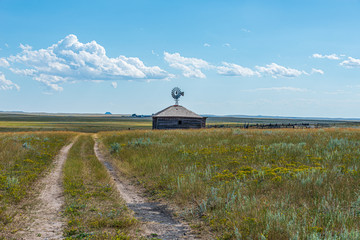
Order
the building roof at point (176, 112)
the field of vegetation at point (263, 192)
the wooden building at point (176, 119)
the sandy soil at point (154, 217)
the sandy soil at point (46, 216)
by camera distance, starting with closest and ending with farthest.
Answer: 1. the field of vegetation at point (263, 192)
2. the sandy soil at point (46, 216)
3. the sandy soil at point (154, 217)
4. the wooden building at point (176, 119)
5. the building roof at point (176, 112)

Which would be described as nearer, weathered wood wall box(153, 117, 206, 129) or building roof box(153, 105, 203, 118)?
weathered wood wall box(153, 117, 206, 129)

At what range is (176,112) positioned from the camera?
1646 inches

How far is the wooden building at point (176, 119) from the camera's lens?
133ft

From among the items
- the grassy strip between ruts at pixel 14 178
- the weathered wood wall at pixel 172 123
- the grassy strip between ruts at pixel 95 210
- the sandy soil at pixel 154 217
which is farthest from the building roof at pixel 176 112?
the sandy soil at pixel 154 217

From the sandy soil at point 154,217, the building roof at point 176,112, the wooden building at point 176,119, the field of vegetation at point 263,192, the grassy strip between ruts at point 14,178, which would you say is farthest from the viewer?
the building roof at point 176,112

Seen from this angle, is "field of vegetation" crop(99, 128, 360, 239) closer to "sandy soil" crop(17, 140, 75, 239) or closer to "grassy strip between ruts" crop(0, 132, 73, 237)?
"sandy soil" crop(17, 140, 75, 239)

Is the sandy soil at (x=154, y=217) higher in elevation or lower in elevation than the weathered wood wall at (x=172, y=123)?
lower

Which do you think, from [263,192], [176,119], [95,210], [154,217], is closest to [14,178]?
[95,210]

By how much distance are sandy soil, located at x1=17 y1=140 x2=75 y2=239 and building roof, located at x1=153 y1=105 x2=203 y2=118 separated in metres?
32.0

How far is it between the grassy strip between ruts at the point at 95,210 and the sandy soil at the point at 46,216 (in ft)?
0.61

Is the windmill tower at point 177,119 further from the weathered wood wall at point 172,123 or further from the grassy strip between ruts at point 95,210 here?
the grassy strip between ruts at point 95,210

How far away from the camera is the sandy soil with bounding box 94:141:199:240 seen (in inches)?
205

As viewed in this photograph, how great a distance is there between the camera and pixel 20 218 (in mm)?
5891

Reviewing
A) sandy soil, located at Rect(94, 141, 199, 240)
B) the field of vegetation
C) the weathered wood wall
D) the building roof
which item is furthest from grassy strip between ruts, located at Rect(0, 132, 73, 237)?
the building roof
